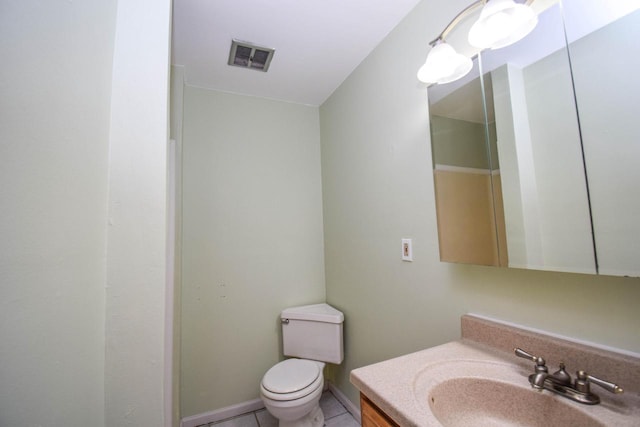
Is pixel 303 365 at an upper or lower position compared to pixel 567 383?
lower

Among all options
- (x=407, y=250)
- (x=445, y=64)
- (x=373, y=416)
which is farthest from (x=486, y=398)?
(x=445, y=64)

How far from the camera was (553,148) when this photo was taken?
2.77 feet

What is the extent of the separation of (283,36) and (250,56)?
0.30m

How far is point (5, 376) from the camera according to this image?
630 mm

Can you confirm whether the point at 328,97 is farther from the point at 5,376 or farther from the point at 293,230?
the point at 5,376

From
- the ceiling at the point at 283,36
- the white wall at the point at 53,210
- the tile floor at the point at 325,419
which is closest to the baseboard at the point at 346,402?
the tile floor at the point at 325,419

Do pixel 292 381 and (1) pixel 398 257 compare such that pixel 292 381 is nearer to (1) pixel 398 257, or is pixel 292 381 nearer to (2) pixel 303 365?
(2) pixel 303 365

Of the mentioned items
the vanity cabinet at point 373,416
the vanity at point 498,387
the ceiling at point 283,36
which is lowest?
the vanity cabinet at point 373,416

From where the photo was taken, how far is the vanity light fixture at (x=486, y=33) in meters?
0.86

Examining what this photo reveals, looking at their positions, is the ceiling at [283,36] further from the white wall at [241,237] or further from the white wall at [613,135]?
the white wall at [613,135]

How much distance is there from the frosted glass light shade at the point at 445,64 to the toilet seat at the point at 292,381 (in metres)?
1.76

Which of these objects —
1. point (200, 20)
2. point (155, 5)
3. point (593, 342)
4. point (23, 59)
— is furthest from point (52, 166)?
point (593, 342)

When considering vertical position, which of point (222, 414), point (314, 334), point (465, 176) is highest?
point (465, 176)

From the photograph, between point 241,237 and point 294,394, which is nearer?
point 294,394
